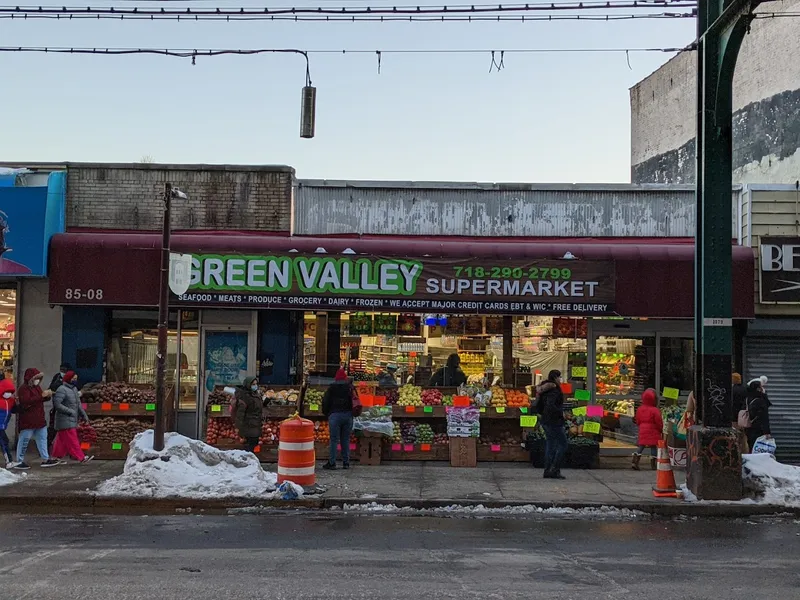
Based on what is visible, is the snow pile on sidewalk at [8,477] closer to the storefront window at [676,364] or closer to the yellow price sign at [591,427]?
the yellow price sign at [591,427]

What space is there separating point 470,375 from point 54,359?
7.75 m

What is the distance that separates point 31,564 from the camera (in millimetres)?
7176

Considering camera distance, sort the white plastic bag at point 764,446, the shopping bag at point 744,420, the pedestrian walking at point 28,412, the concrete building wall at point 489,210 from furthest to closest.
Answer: the concrete building wall at point 489,210 → the shopping bag at point 744,420 → the pedestrian walking at point 28,412 → the white plastic bag at point 764,446

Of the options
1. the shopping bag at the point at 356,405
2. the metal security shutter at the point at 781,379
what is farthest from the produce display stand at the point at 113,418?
the metal security shutter at the point at 781,379

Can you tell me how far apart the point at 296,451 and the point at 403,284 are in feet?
13.0

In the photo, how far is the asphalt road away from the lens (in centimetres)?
643

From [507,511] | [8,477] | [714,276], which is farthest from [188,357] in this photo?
[714,276]

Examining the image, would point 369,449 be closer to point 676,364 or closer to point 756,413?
point 676,364

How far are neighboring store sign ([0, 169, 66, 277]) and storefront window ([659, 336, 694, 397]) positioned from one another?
447 inches

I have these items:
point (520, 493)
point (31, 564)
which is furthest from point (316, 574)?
point (520, 493)

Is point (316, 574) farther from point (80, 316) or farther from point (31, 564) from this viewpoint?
point (80, 316)

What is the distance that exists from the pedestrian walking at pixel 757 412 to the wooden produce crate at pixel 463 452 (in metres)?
4.42

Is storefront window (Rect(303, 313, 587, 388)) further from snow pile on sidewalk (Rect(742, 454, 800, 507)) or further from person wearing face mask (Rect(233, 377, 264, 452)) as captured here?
snow pile on sidewalk (Rect(742, 454, 800, 507))

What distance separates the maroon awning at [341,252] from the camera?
544 inches
